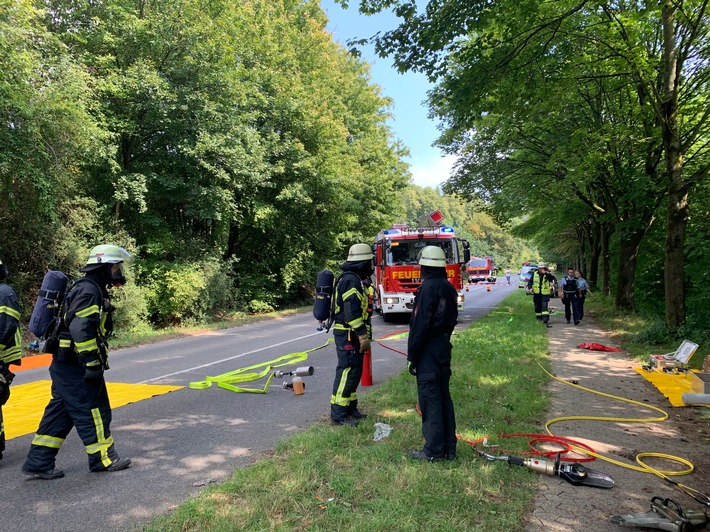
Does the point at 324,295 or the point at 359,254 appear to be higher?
the point at 359,254

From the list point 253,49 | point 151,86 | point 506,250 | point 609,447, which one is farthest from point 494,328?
point 506,250

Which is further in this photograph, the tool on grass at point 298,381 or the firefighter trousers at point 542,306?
the firefighter trousers at point 542,306

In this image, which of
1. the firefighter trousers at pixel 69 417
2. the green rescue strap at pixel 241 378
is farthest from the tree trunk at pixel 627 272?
the firefighter trousers at pixel 69 417

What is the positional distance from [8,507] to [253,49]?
2093cm

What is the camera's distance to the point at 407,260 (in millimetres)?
14516

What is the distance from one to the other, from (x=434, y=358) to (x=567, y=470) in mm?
1421

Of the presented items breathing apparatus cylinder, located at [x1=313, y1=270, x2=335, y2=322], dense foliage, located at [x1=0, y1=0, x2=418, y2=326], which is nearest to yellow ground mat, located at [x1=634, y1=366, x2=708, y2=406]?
breathing apparatus cylinder, located at [x1=313, y1=270, x2=335, y2=322]

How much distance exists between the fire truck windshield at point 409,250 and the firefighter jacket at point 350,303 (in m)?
9.11

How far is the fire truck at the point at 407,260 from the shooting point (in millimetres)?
14414

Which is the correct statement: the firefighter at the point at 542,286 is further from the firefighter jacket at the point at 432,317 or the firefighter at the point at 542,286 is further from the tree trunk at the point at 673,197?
the firefighter jacket at the point at 432,317

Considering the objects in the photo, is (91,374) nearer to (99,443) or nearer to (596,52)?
(99,443)

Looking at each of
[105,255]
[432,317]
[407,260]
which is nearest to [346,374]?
[432,317]

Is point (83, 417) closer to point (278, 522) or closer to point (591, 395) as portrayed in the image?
point (278, 522)

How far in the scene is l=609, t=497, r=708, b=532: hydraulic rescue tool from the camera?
307 cm
